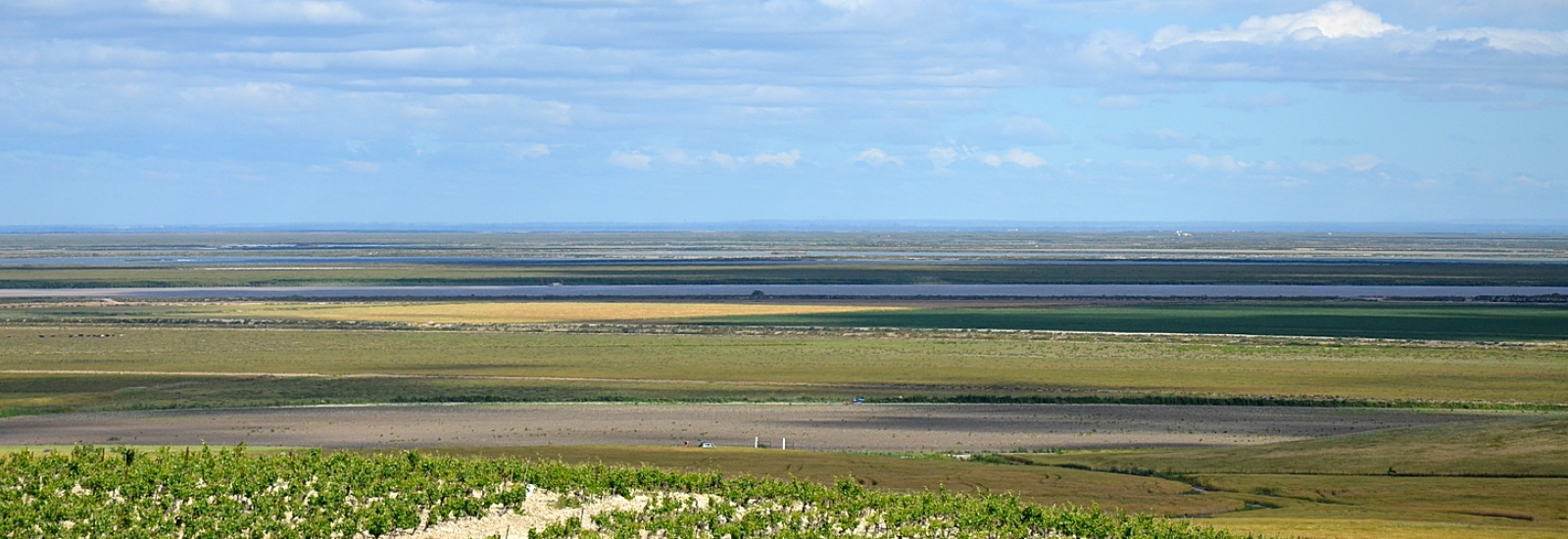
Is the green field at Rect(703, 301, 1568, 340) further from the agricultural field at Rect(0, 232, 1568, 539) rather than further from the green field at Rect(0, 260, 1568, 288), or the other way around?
the green field at Rect(0, 260, 1568, 288)

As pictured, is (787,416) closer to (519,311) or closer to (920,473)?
(920,473)

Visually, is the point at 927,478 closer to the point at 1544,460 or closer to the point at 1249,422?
the point at 1544,460

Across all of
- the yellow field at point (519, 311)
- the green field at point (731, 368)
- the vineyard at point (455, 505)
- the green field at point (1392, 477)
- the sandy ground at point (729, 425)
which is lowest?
the yellow field at point (519, 311)

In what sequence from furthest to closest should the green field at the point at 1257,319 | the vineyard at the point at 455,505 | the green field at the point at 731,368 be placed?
the green field at the point at 1257,319
the green field at the point at 731,368
the vineyard at the point at 455,505

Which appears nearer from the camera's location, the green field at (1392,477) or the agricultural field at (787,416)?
the agricultural field at (787,416)

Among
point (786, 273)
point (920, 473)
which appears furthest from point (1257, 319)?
point (786, 273)

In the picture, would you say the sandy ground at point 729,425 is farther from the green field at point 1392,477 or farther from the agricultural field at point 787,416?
the green field at point 1392,477

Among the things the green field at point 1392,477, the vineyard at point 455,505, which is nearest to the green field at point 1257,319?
the green field at point 1392,477
